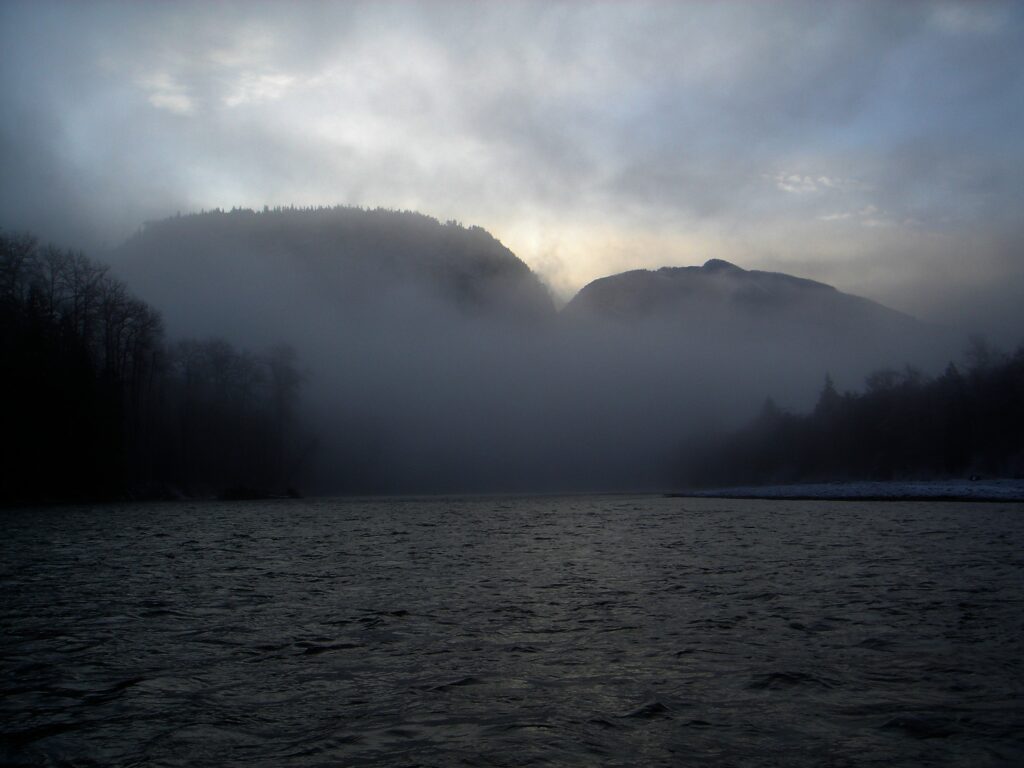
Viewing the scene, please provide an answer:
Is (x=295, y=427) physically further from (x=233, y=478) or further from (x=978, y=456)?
(x=978, y=456)

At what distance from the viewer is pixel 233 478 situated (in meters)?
119

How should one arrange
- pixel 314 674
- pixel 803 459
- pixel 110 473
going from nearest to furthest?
pixel 314 674 → pixel 110 473 → pixel 803 459

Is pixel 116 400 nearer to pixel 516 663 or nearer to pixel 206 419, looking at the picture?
pixel 206 419

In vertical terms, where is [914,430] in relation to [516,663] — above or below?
above

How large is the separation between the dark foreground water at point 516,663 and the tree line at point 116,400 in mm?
59943

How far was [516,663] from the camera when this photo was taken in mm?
11680

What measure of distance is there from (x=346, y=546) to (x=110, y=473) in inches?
2612

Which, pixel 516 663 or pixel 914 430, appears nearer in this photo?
pixel 516 663

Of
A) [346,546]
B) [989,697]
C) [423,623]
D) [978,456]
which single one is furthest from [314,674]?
[978,456]

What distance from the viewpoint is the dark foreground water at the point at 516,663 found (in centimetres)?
798

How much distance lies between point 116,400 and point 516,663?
90687 mm

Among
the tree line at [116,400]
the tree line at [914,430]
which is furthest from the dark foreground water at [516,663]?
the tree line at [914,430]

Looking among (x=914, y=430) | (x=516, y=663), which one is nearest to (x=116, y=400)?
(x=516, y=663)

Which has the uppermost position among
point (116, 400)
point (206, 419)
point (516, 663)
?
point (116, 400)
